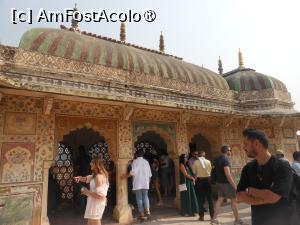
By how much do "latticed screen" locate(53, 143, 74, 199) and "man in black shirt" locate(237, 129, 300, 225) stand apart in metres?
7.39

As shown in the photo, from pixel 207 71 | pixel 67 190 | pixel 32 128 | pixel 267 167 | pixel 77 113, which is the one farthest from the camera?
pixel 207 71

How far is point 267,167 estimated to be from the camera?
2176 mm

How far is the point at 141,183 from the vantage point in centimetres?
607

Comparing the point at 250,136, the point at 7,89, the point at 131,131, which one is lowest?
the point at 250,136

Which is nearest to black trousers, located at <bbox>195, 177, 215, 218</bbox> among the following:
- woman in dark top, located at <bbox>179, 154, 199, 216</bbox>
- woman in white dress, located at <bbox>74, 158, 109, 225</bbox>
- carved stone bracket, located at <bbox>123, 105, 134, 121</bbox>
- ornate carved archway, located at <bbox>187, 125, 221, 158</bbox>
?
woman in dark top, located at <bbox>179, 154, 199, 216</bbox>

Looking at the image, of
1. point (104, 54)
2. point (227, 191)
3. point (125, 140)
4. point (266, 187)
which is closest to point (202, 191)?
point (227, 191)

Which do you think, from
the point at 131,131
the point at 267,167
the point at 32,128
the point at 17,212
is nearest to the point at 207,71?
the point at 131,131

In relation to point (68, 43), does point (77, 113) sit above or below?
below

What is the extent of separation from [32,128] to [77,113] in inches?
42.6

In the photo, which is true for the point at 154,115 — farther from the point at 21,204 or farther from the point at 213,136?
the point at 21,204

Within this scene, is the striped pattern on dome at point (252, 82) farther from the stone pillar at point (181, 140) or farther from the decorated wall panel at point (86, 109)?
the decorated wall panel at point (86, 109)

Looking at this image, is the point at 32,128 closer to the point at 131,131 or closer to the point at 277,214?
the point at 131,131

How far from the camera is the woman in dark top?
6625 millimetres

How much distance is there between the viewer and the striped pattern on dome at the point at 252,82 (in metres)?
11.7
